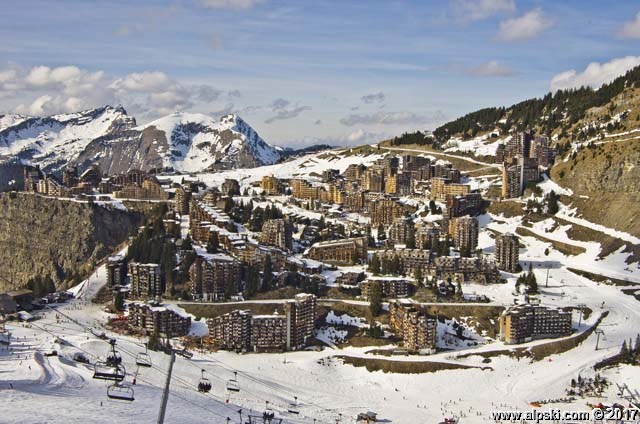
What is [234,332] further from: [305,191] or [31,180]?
[31,180]

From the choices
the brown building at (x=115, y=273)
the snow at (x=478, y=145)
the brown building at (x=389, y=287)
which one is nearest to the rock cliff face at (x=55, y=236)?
the brown building at (x=115, y=273)

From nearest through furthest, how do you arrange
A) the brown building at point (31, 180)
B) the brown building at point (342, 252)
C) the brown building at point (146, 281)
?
1. the brown building at point (146, 281)
2. the brown building at point (342, 252)
3. the brown building at point (31, 180)

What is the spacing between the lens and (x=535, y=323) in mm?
52844

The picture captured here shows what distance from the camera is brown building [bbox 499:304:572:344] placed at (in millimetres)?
52188

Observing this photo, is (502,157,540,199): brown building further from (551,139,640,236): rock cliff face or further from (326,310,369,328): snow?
(326,310,369,328): snow

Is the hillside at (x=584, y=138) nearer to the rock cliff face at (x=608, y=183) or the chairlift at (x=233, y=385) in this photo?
the rock cliff face at (x=608, y=183)

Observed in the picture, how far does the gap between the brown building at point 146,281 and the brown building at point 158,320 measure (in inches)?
285

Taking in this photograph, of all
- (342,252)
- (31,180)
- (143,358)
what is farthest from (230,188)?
(143,358)

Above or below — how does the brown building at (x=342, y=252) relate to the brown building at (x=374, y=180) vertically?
below

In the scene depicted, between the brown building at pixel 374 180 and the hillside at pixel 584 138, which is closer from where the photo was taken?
the hillside at pixel 584 138

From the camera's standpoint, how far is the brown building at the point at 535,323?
5219 centimetres

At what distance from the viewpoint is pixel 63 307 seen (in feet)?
200

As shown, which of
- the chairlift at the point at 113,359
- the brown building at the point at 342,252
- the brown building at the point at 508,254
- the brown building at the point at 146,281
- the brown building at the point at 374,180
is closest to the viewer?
the chairlift at the point at 113,359

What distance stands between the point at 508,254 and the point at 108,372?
136 ft
